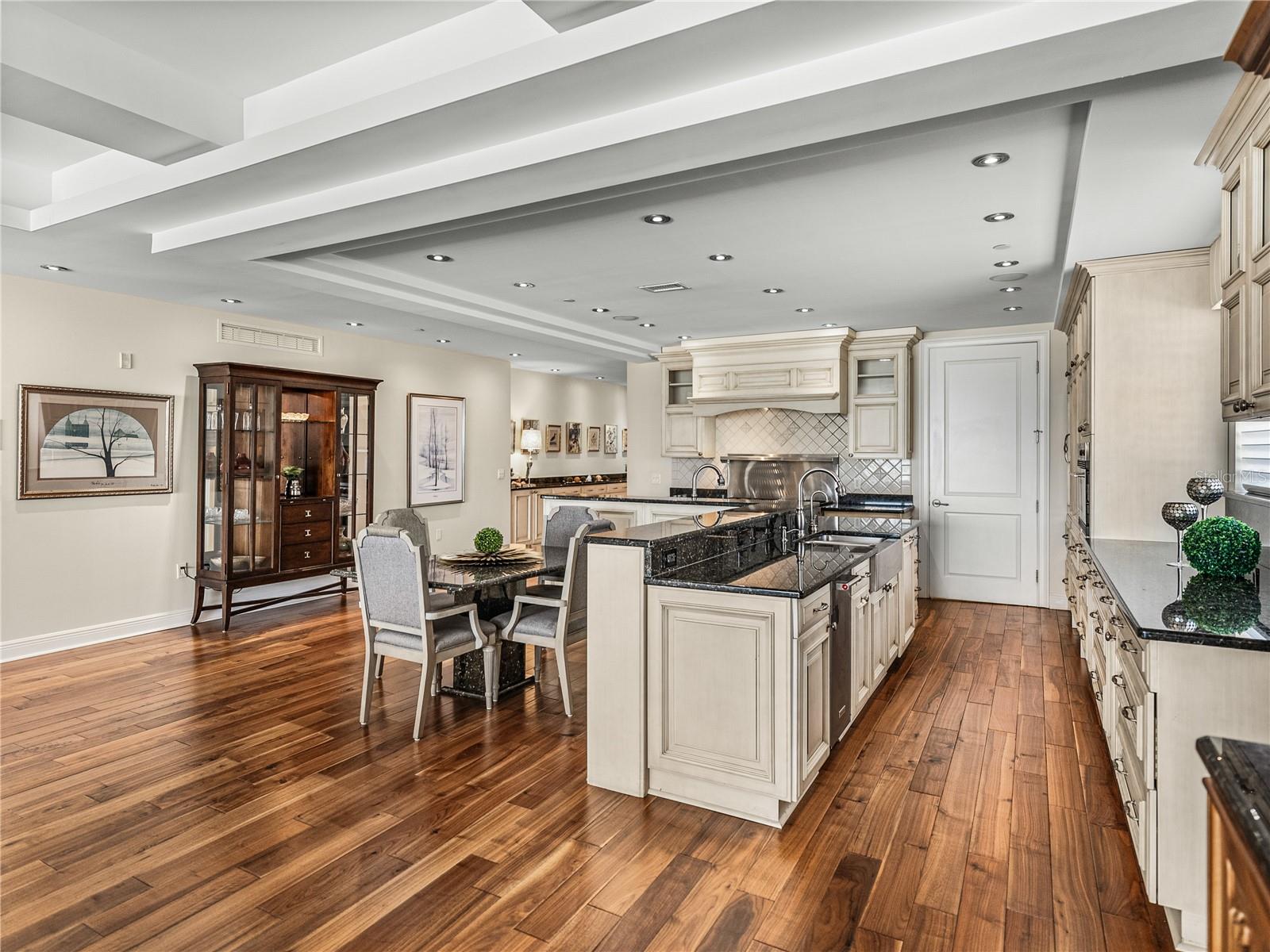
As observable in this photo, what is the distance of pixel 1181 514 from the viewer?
286 cm

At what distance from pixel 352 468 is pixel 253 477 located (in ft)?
2.86

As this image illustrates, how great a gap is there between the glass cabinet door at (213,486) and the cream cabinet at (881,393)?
5265mm

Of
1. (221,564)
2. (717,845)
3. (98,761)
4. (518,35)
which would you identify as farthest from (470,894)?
(221,564)

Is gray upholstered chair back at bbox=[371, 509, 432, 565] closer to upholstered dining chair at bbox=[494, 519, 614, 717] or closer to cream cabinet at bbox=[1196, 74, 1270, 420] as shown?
upholstered dining chair at bbox=[494, 519, 614, 717]

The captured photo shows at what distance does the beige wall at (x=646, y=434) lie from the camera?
8172 millimetres

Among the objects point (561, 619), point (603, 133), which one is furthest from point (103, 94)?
point (561, 619)

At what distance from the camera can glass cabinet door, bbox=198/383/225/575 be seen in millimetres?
5441

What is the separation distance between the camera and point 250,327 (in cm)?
596

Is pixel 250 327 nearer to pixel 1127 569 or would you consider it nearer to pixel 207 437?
pixel 207 437

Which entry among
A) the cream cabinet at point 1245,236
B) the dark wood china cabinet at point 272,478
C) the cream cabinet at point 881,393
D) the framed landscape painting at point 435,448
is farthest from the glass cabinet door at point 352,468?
the cream cabinet at point 1245,236

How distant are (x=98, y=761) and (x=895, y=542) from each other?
13.2ft

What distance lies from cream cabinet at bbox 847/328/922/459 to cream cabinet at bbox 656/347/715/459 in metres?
1.47

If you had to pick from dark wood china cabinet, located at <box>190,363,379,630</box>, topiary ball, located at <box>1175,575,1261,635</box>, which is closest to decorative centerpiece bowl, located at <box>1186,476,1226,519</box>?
topiary ball, located at <box>1175,575,1261,635</box>

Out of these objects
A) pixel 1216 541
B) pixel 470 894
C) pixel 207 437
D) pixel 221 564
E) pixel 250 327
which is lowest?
pixel 470 894
